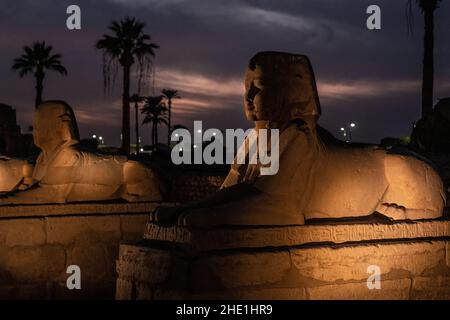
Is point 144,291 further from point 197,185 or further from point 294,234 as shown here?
point 197,185

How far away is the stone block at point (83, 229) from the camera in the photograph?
7879 millimetres

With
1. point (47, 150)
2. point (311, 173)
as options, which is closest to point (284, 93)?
point (311, 173)

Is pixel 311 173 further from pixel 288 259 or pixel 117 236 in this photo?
pixel 117 236

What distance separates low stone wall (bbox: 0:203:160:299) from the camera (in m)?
7.71

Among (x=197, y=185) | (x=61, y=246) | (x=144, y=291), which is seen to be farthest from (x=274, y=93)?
(x=197, y=185)

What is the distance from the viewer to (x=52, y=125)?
838cm

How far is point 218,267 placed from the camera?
176 inches

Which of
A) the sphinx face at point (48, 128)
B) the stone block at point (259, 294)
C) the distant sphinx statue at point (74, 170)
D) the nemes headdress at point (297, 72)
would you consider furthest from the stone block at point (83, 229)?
the stone block at point (259, 294)

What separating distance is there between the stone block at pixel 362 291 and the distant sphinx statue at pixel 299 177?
1.77 ft

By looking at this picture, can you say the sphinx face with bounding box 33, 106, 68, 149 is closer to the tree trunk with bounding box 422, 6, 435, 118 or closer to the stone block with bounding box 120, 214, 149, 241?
the stone block with bounding box 120, 214, 149, 241

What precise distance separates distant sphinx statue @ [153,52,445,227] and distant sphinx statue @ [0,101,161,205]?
10.4 ft

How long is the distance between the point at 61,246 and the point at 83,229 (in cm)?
32

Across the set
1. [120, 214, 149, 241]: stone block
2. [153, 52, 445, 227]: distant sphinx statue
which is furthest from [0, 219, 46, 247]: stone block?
[153, 52, 445, 227]: distant sphinx statue

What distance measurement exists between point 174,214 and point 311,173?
3.68 feet
